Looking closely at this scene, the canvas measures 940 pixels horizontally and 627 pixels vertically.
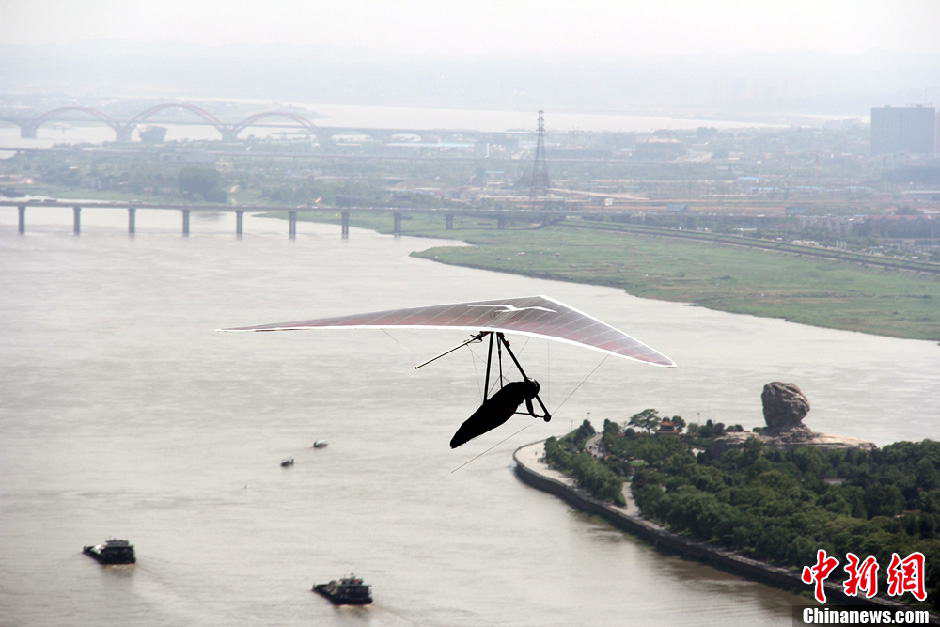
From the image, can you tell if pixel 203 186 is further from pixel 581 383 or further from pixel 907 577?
pixel 907 577

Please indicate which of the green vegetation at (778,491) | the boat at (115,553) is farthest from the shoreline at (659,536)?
the boat at (115,553)

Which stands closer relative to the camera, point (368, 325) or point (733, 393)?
point (368, 325)

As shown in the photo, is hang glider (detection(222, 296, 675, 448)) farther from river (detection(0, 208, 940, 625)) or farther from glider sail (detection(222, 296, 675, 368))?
river (detection(0, 208, 940, 625))

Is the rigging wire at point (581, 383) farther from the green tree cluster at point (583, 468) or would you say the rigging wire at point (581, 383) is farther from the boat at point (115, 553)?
the boat at point (115, 553)

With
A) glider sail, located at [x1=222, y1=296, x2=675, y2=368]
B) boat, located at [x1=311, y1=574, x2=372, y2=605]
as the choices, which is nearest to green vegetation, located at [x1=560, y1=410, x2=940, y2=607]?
boat, located at [x1=311, y1=574, x2=372, y2=605]

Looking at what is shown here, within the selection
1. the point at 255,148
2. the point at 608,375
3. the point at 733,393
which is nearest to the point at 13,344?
the point at 608,375

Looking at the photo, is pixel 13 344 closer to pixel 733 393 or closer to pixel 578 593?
pixel 733 393
